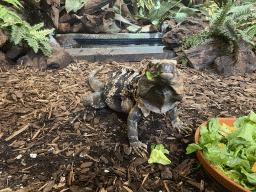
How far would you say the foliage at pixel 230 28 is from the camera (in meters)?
4.03

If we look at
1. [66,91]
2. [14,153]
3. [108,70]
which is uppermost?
[108,70]

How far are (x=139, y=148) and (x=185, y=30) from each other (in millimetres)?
4274

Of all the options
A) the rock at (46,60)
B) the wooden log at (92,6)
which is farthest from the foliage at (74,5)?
the rock at (46,60)

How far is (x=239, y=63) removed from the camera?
4.29 metres

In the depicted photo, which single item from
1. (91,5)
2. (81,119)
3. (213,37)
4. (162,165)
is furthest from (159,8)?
(162,165)

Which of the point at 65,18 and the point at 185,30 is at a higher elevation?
the point at 65,18

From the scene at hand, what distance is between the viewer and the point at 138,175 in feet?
6.93

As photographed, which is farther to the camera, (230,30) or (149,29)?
(149,29)

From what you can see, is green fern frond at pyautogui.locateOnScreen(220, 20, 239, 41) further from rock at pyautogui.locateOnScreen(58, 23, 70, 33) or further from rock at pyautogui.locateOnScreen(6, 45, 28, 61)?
rock at pyautogui.locateOnScreen(58, 23, 70, 33)

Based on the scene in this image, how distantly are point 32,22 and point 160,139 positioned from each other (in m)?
5.59

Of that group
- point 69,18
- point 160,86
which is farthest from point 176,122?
point 69,18

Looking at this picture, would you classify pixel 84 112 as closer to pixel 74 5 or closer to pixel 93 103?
pixel 93 103

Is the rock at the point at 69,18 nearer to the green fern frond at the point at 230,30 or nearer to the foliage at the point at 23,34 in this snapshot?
the foliage at the point at 23,34

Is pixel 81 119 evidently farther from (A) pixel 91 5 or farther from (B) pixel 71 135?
(A) pixel 91 5
